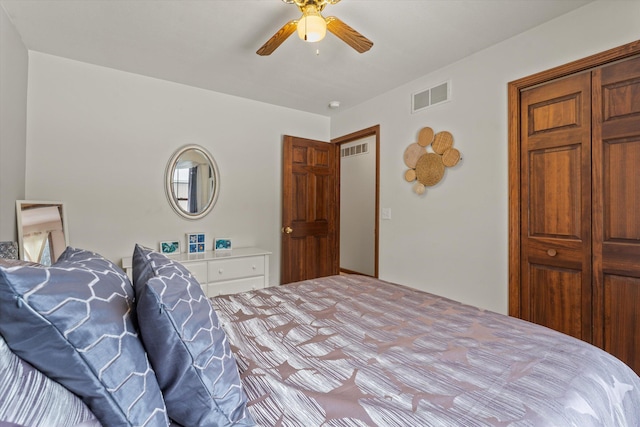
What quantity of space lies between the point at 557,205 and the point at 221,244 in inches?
121

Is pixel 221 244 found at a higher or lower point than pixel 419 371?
higher

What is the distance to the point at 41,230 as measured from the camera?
235cm

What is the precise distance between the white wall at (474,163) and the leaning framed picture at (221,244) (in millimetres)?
1854

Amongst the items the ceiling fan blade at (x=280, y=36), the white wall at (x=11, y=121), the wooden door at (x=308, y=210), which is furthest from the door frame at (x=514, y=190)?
the white wall at (x=11, y=121)

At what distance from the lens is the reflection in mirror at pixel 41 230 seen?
220 cm

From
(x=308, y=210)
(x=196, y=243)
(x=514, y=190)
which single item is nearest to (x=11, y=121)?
(x=196, y=243)

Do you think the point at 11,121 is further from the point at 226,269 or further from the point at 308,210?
the point at 308,210

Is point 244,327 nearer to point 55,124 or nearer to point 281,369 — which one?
point 281,369

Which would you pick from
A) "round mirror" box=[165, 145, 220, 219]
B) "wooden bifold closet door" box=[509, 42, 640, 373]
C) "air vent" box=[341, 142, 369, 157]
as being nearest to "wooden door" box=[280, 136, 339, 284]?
"round mirror" box=[165, 145, 220, 219]

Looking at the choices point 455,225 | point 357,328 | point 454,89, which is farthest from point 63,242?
point 454,89

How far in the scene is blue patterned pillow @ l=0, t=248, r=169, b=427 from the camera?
20.9 inches

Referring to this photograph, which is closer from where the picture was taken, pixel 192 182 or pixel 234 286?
pixel 234 286

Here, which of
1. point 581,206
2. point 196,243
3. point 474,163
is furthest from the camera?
point 196,243

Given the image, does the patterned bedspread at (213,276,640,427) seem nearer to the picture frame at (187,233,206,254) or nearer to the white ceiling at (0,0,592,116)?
the picture frame at (187,233,206,254)
